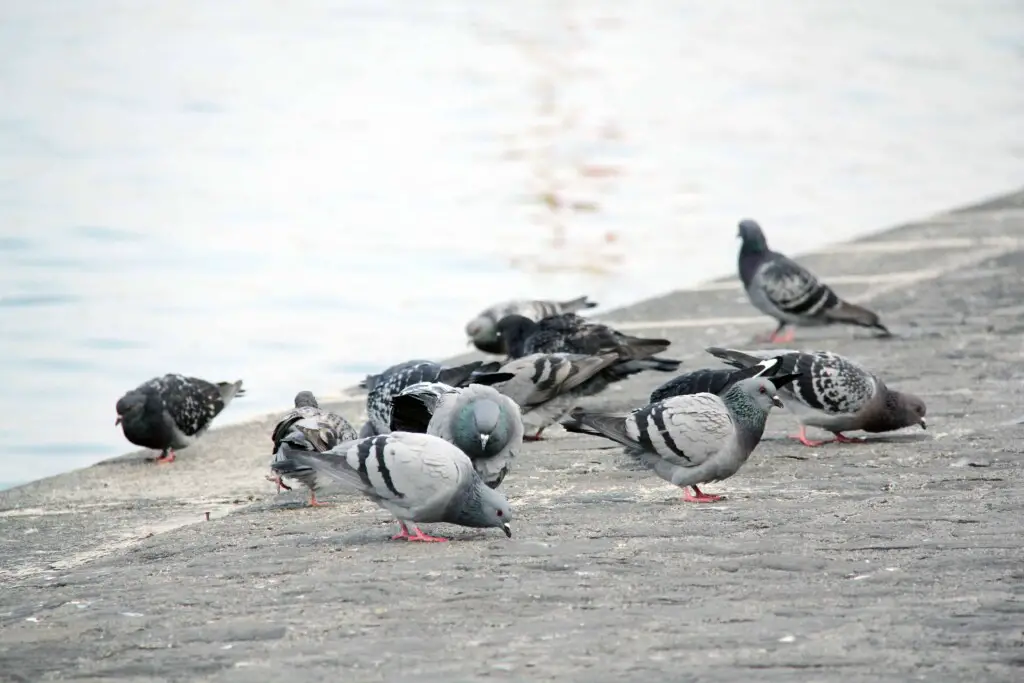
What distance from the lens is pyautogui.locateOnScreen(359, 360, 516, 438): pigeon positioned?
816cm

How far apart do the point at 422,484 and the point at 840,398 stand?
2272 mm

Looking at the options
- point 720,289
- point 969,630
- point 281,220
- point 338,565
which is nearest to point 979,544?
point 969,630

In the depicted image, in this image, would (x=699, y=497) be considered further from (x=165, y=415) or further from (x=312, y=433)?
(x=165, y=415)

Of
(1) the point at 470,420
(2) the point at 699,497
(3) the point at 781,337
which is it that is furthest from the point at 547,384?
(3) the point at 781,337

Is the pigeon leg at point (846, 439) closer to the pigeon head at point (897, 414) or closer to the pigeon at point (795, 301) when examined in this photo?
the pigeon head at point (897, 414)

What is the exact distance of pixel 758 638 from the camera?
5090mm

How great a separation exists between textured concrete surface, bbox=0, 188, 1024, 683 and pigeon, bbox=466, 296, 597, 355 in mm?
2009

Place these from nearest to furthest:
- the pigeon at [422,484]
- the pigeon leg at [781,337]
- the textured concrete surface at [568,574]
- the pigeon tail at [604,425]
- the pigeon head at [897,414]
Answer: the textured concrete surface at [568,574] < the pigeon at [422,484] < the pigeon tail at [604,425] < the pigeon head at [897,414] < the pigeon leg at [781,337]

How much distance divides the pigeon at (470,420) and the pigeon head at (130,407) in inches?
77.9

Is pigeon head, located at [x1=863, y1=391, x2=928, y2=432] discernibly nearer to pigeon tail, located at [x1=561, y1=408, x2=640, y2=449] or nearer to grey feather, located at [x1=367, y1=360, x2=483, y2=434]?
pigeon tail, located at [x1=561, y1=408, x2=640, y2=449]

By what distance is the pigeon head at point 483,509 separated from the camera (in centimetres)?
633

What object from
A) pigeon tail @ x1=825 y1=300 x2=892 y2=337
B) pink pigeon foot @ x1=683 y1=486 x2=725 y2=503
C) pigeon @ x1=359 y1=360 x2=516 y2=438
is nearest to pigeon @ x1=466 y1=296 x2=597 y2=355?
pigeon tail @ x1=825 y1=300 x2=892 y2=337

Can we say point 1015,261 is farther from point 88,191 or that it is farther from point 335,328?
point 88,191

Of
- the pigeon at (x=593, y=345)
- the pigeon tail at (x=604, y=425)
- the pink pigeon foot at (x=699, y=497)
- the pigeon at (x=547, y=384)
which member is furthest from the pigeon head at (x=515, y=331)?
the pink pigeon foot at (x=699, y=497)
